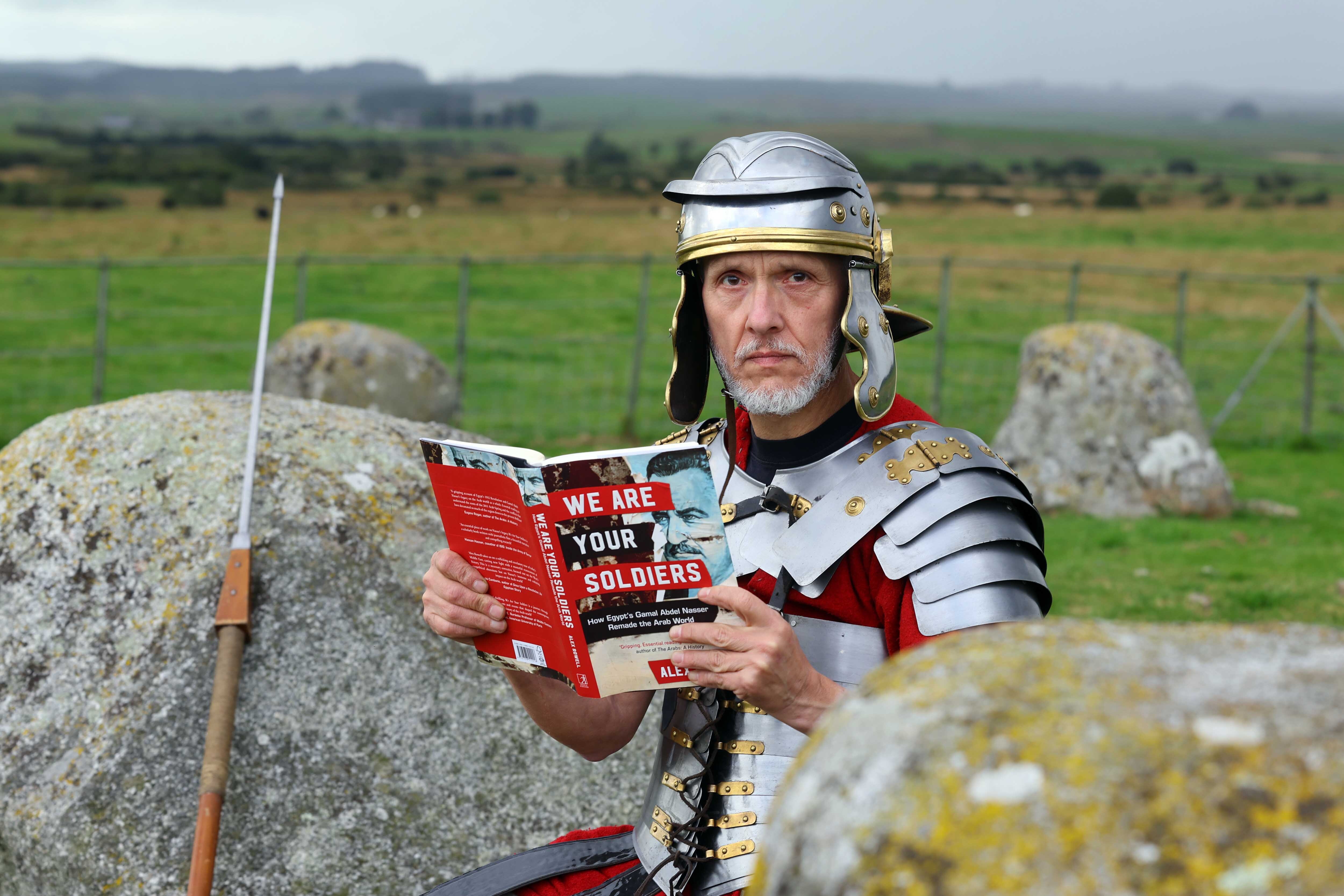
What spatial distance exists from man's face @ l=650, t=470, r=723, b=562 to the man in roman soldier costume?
148 millimetres

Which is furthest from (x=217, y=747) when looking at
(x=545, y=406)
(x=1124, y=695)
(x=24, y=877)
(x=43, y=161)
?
(x=43, y=161)

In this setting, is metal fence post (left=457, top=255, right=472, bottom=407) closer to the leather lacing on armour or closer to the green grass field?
the green grass field

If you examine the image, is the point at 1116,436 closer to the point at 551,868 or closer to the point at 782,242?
the point at 782,242

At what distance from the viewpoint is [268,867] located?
151 inches

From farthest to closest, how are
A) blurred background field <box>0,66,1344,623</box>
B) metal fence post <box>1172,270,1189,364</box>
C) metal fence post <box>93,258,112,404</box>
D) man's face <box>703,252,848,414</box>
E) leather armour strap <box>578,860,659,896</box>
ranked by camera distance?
metal fence post <box>1172,270,1189,364</box>, metal fence post <box>93,258,112,404</box>, blurred background field <box>0,66,1344,623</box>, man's face <box>703,252,848,414</box>, leather armour strap <box>578,860,659,896</box>

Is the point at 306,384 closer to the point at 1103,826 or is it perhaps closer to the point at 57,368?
the point at 57,368

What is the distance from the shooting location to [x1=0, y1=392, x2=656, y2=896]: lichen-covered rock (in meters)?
3.82

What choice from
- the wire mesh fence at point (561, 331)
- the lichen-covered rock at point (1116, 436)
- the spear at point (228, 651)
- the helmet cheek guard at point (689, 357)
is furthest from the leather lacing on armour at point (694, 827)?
the wire mesh fence at point (561, 331)

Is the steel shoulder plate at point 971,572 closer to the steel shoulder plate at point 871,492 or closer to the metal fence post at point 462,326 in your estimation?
the steel shoulder plate at point 871,492

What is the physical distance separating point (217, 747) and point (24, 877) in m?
0.78

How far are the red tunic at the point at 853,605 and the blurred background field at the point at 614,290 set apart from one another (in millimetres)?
6466

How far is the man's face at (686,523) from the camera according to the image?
2.52 metres

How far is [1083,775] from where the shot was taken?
118 cm

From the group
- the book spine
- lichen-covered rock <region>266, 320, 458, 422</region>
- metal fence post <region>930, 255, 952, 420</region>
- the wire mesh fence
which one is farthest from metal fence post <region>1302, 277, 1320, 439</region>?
the book spine
